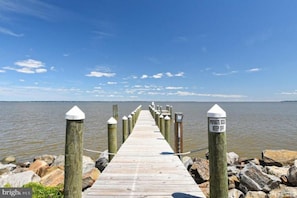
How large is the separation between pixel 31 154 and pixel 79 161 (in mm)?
14950

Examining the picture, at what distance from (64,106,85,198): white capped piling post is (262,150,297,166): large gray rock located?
1054 centimetres

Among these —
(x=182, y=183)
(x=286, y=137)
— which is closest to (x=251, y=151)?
(x=286, y=137)

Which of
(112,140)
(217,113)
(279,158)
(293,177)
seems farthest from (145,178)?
(279,158)

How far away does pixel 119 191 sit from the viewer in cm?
408

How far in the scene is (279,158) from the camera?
450 inches

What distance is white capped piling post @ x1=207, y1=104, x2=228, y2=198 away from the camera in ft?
11.1

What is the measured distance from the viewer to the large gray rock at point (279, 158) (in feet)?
36.7

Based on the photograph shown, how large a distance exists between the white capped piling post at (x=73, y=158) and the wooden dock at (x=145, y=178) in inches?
20.4

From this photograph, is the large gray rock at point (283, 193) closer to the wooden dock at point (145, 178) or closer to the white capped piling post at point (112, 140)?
the wooden dock at point (145, 178)

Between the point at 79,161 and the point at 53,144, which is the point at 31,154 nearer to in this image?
the point at 53,144

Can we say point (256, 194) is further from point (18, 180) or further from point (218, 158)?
point (18, 180)

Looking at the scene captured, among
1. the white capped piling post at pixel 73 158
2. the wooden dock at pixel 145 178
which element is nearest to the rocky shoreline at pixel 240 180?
the wooden dock at pixel 145 178

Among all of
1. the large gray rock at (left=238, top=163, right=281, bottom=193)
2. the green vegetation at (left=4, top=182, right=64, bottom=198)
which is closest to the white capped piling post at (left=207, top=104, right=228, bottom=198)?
the green vegetation at (left=4, top=182, right=64, bottom=198)

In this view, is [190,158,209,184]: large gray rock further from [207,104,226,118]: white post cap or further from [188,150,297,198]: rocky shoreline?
[207,104,226,118]: white post cap
